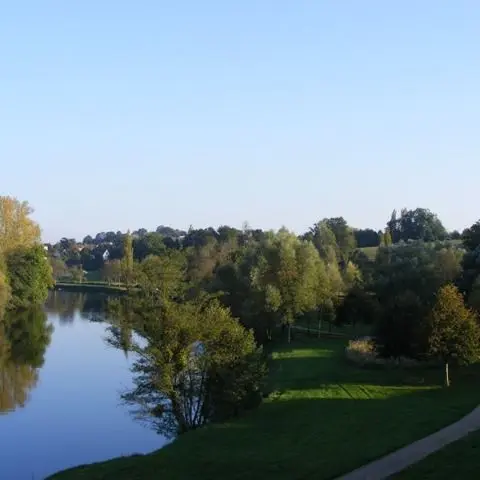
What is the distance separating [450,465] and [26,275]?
230 ft

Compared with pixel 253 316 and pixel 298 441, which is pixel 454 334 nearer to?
pixel 298 441

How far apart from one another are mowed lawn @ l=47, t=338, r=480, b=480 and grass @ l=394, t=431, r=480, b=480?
175 centimetres

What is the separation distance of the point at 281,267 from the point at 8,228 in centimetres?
4230

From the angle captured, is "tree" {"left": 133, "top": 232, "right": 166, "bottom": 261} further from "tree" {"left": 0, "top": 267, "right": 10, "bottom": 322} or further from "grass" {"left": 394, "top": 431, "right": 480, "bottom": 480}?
"grass" {"left": 394, "top": 431, "right": 480, "bottom": 480}

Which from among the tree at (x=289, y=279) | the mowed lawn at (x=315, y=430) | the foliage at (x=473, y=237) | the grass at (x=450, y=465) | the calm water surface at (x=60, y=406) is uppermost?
the foliage at (x=473, y=237)

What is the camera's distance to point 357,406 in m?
26.0

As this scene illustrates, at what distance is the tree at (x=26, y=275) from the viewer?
255ft

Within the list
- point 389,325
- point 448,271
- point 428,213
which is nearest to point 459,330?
point 389,325

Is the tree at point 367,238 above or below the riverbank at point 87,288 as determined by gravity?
above

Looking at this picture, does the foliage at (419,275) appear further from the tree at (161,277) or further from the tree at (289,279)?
the tree at (161,277)

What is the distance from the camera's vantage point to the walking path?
52.6ft

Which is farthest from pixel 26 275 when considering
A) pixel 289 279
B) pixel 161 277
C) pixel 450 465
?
pixel 450 465

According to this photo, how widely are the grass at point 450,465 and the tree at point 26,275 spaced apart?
65.7 m

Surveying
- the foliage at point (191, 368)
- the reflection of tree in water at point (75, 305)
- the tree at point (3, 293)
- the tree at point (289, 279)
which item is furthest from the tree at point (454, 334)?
the tree at point (3, 293)
